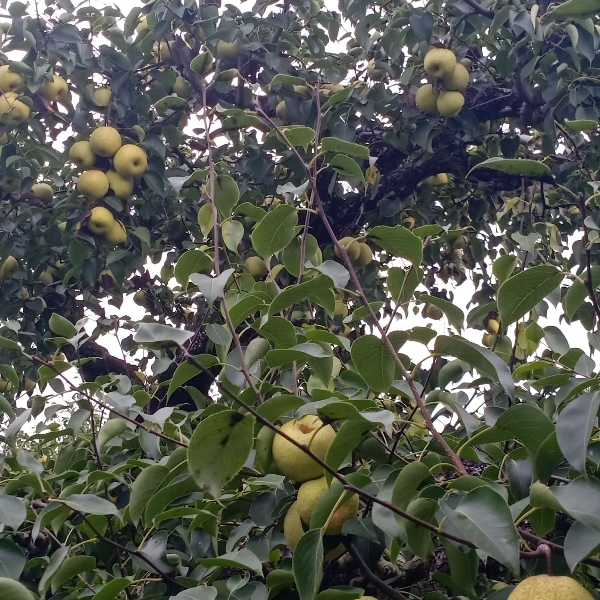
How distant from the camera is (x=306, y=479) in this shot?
89 cm

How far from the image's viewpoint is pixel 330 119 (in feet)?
7.73

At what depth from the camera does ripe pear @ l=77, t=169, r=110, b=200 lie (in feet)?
7.76

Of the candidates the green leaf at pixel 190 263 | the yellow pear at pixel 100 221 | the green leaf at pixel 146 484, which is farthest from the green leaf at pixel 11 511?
the yellow pear at pixel 100 221

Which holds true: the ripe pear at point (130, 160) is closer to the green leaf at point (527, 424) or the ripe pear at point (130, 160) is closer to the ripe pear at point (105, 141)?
the ripe pear at point (105, 141)

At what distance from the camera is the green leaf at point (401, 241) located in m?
0.85

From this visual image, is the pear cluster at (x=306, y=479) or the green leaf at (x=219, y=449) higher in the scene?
the green leaf at (x=219, y=449)

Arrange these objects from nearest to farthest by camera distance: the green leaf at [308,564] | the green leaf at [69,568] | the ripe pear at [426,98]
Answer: the green leaf at [308,564]
the green leaf at [69,568]
the ripe pear at [426,98]

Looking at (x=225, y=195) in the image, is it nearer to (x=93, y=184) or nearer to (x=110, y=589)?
(x=110, y=589)

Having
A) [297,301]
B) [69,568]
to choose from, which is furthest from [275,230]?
[69,568]

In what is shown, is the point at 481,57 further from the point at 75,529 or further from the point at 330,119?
the point at 75,529

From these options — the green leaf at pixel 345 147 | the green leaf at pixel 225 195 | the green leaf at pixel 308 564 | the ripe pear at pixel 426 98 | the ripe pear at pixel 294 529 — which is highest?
the ripe pear at pixel 426 98

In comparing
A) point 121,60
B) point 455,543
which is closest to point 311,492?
point 455,543

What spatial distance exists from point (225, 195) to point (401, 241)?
1.47 feet

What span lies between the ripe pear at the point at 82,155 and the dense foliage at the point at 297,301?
1cm
